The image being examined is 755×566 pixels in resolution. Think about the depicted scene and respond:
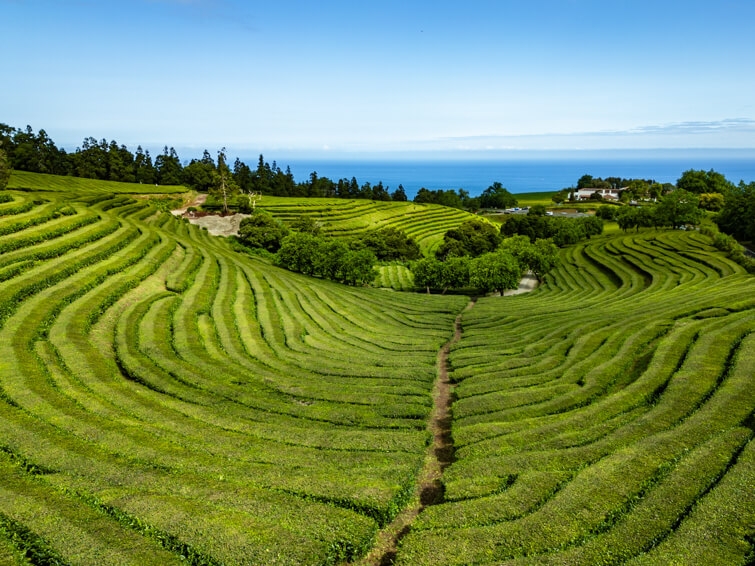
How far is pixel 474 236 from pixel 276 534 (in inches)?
3696

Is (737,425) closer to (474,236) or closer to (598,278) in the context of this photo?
(598,278)

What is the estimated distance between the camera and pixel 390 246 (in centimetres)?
9994

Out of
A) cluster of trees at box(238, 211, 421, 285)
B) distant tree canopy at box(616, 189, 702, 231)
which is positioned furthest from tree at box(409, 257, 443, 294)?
distant tree canopy at box(616, 189, 702, 231)

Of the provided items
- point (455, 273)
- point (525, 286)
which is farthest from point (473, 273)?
point (525, 286)

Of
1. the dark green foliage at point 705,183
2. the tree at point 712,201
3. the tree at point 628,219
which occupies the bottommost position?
the tree at point 628,219

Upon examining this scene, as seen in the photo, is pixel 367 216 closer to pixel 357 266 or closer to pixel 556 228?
pixel 556 228

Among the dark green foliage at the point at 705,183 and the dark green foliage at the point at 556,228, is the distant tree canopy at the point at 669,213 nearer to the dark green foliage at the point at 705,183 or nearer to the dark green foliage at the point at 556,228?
the dark green foliage at the point at 556,228

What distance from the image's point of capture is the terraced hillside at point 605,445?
475 inches

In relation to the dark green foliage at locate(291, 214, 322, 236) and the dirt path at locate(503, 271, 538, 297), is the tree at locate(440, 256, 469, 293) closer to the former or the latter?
the dirt path at locate(503, 271, 538, 297)

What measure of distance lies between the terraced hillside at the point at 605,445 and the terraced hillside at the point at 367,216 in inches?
3108

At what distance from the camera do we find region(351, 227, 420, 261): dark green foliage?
98625 mm

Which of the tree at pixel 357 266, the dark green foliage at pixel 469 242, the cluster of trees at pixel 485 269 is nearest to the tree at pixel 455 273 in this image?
the cluster of trees at pixel 485 269

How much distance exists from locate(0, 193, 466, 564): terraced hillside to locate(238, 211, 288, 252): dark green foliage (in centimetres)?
3670

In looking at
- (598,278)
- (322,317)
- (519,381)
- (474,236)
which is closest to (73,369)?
(322,317)
